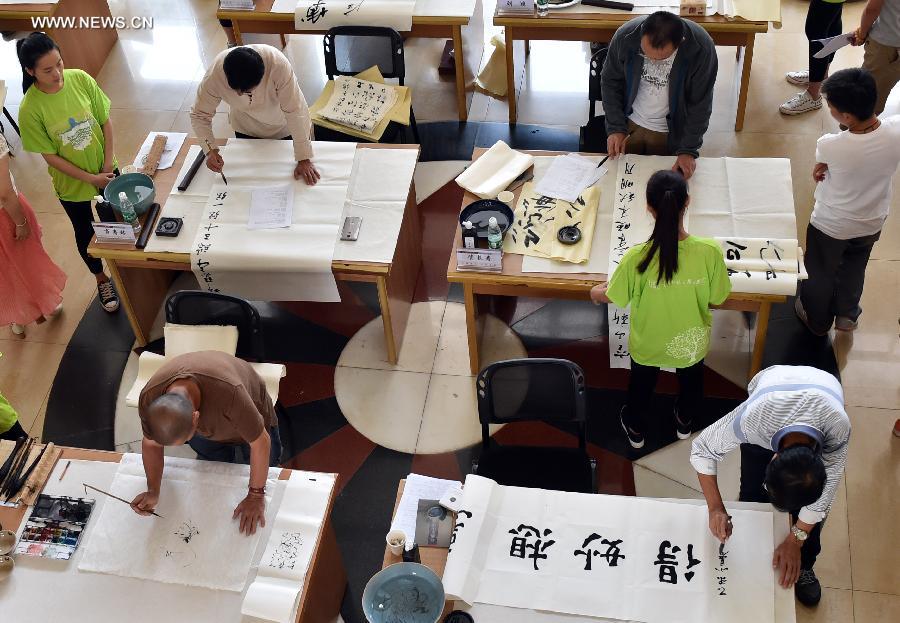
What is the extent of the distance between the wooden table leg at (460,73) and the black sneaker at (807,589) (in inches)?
143

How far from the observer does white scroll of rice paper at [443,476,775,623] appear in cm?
268

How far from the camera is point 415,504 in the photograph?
118 inches

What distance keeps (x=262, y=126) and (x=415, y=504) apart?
96.3 inches

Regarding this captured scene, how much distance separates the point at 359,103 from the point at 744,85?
2.40m

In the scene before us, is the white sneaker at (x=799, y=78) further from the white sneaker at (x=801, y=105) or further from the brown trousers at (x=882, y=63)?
the brown trousers at (x=882, y=63)

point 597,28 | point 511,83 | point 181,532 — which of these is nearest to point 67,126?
point 181,532

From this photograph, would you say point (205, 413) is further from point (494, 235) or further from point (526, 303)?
point (526, 303)

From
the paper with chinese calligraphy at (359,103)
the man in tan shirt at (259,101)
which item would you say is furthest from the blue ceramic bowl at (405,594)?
the paper with chinese calligraphy at (359,103)

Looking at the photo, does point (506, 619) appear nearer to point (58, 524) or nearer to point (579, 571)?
point (579, 571)

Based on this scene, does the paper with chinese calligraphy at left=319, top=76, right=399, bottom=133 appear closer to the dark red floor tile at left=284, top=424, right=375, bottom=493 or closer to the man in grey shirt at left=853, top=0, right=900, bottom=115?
the dark red floor tile at left=284, top=424, right=375, bottom=493

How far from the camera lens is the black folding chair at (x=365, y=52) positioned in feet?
16.8

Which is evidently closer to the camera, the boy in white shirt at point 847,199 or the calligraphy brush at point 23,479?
the calligraphy brush at point 23,479

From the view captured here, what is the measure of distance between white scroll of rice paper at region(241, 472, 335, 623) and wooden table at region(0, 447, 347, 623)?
3 centimetres

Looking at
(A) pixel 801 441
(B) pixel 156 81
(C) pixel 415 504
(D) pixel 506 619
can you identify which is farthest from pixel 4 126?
(A) pixel 801 441
